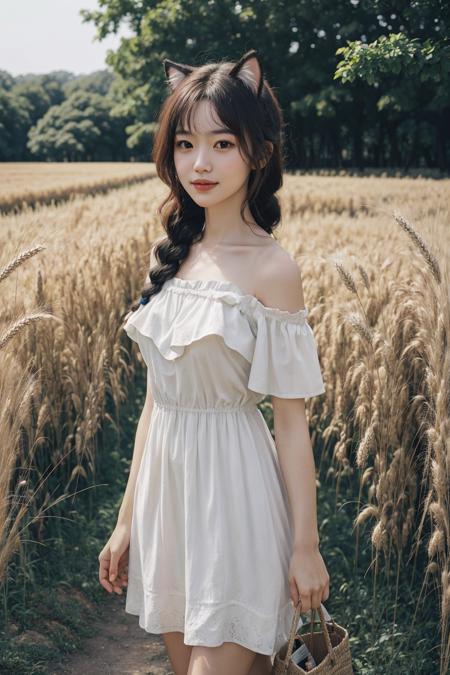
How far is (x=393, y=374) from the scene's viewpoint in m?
2.62

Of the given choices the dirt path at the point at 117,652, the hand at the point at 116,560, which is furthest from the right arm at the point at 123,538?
the dirt path at the point at 117,652

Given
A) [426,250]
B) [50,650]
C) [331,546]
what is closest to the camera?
[426,250]

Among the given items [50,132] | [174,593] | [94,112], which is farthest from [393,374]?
[94,112]

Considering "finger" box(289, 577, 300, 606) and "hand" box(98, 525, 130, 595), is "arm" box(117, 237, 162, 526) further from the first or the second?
"finger" box(289, 577, 300, 606)

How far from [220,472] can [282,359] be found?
281 millimetres

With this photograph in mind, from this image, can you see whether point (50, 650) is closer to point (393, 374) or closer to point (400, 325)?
point (393, 374)

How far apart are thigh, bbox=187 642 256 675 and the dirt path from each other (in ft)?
4.31

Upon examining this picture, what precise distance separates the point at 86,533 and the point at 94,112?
10.4 meters

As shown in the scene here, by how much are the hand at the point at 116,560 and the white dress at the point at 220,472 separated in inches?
4.1

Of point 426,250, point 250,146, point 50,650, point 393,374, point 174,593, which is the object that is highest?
point 250,146

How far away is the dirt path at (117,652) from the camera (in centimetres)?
262

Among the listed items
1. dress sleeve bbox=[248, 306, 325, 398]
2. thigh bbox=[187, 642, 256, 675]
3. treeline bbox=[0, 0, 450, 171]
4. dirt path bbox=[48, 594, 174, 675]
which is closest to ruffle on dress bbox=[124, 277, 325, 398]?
dress sleeve bbox=[248, 306, 325, 398]

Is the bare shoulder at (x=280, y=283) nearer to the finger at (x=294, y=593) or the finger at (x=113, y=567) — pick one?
the finger at (x=294, y=593)

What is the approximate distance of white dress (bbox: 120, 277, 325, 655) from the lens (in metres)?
1.46
